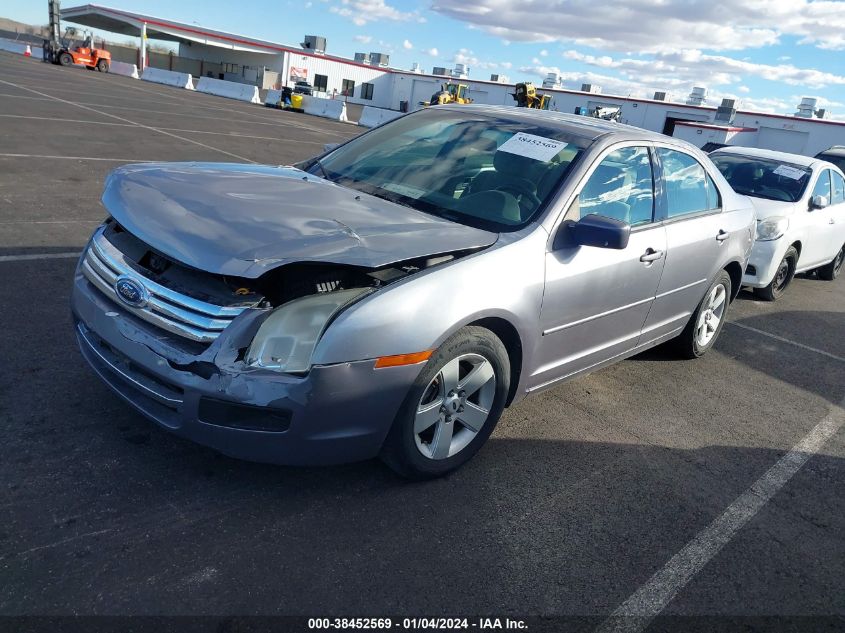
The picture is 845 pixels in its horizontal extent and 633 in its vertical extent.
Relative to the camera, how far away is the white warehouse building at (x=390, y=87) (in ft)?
111

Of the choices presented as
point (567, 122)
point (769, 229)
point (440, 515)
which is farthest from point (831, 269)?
point (440, 515)

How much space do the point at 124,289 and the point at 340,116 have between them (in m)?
30.0

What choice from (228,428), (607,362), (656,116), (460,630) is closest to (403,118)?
(607,362)

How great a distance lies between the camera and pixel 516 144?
3875 millimetres

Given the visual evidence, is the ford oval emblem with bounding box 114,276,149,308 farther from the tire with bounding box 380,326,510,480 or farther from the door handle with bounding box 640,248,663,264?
the door handle with bounding box 640,248,663,264

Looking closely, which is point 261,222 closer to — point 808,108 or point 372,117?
point 372,117

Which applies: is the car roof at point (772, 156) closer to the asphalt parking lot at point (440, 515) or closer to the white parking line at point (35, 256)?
the asphalt parking lot at point (440, 515)

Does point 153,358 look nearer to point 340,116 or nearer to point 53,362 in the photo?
point 53,362

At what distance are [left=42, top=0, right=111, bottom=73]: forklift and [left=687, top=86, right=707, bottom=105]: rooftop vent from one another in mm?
34809

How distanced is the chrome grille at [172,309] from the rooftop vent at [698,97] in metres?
40.9

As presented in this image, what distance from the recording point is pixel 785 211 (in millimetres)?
7641

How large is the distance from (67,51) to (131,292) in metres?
45.2

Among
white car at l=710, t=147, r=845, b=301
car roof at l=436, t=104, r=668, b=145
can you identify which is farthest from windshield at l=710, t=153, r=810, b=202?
car roof at l=436, t=104, r=668, b=145

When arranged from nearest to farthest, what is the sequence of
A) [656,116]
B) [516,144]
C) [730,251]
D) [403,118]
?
[516,144] < [403,118] < [730,251] < [656,116]
